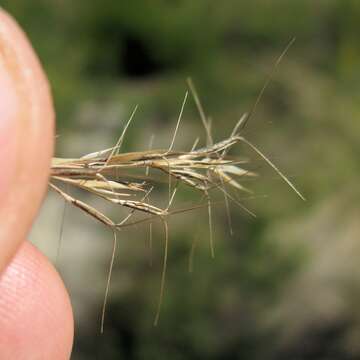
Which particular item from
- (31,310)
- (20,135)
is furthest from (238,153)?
(20,135)

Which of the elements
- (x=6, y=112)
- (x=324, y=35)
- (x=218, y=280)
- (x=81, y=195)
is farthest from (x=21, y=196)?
(x=324, y=35)

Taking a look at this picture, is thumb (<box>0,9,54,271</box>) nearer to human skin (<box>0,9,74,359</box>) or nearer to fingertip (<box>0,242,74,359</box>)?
human skin (<box>0,9,74,359</box>)

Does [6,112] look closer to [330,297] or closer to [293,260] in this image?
[293,260]

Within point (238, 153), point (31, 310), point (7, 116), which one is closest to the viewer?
point (7, 116)

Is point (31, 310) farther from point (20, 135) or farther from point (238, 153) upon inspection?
point (238, 153)

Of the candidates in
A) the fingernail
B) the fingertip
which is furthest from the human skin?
the fingertip
